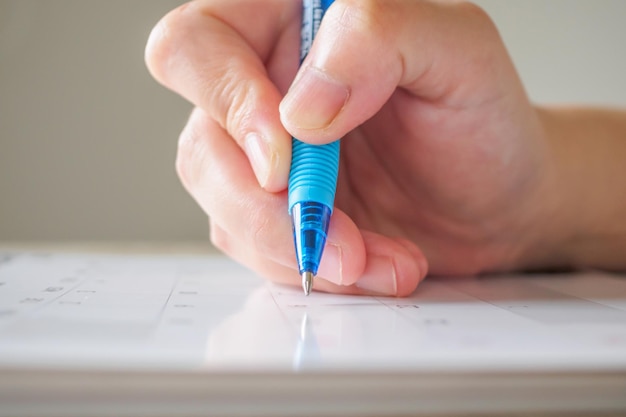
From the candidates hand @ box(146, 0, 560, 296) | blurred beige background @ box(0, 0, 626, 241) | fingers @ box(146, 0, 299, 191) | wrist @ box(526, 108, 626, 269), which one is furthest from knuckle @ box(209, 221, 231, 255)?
blurred beige background @ box(0, 0, 626, 241)

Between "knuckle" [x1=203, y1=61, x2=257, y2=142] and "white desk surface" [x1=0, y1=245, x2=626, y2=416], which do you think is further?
"knuckle" [x1=203, y1=61, x2=257, y2=142]

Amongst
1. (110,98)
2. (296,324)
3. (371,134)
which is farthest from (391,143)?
(110,98)

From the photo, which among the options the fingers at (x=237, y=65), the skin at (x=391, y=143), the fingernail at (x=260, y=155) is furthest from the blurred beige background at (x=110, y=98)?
the fingernail at (x=260, y=155)

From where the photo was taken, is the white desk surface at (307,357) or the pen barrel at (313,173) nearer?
the white desk surface at (307,357)

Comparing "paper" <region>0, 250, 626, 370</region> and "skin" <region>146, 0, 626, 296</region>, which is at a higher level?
"skin" <region>146, 0, 626, 296</region>

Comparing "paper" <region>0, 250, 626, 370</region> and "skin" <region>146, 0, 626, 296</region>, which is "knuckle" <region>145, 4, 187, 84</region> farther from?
"paper" <region>0, 250, 626, 370</region>

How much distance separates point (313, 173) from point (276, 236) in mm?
63

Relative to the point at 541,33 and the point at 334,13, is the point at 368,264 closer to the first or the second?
the point at 334,13

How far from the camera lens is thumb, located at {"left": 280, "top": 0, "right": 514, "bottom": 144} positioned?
376 mm

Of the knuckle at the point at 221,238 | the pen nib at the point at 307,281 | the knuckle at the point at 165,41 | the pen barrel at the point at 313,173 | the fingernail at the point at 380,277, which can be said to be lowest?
the knuckle at the point at 221,238

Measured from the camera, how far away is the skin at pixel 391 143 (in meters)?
0.39

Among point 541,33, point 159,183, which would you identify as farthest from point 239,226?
point 541,33

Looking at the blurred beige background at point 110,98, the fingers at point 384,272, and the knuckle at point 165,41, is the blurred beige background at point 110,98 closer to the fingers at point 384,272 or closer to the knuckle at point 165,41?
the knuckle at point 165,41

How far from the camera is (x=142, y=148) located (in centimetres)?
109
